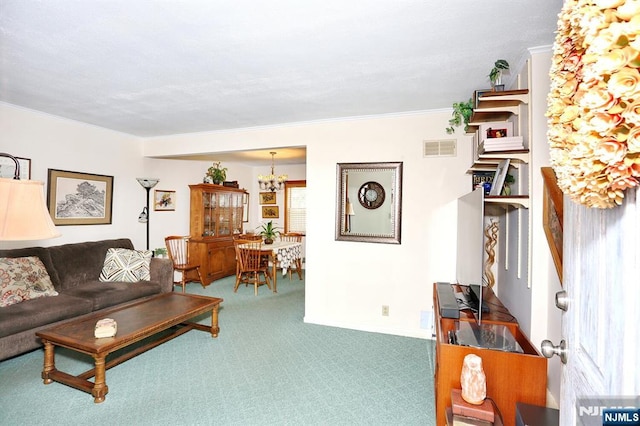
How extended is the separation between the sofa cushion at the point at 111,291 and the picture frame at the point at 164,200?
183 cm

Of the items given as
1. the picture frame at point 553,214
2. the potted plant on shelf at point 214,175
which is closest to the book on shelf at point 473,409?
the picture frame at point 553,214

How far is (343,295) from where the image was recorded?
3852 millimetres

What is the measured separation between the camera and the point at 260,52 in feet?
7.38

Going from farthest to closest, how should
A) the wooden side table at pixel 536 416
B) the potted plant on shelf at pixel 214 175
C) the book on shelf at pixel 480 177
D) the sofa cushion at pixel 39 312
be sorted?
the potted plant on shelf at pixel 214 175 → the book on shelf at pixel 480 177 → the sofa cushion at pixel 39 312 → the wooden side table at pixel 536 416

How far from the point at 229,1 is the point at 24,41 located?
1.51 metres

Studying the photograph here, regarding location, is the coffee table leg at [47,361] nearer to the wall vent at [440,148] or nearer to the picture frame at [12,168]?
the picture frame at [12,168]

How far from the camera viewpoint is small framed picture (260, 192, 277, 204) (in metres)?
7.84

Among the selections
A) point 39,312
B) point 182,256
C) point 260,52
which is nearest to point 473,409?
point 260,52

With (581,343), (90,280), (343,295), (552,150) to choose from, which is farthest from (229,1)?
(90,280)

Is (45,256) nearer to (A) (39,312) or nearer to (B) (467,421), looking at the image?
(A) (39,312)

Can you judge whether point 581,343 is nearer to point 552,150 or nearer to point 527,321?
point 552,150

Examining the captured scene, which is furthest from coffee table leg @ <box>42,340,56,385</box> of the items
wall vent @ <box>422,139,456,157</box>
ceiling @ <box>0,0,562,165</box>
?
wall vent @ <box>422,139,456,157</box>

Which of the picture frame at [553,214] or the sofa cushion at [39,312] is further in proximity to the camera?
the sofa cushion at [39,312]

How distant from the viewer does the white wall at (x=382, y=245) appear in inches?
137
